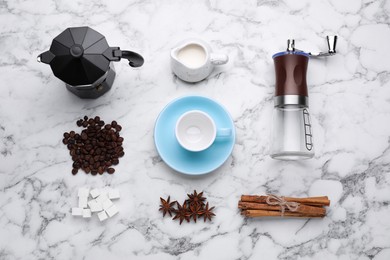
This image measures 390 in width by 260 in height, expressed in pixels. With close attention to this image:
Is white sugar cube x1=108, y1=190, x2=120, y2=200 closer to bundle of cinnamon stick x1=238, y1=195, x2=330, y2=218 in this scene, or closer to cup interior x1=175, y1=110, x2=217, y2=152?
cup interior x1=175, y1=110, x2=217, y2=152

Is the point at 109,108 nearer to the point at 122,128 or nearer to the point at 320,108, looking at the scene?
the point at 122,128

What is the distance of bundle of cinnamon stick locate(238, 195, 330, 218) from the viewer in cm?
137

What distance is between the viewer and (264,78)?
1.44m

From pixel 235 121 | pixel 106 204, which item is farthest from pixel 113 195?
pixel 235 121

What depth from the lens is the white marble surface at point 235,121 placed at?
140 centimetres

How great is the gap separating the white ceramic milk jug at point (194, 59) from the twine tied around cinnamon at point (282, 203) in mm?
411

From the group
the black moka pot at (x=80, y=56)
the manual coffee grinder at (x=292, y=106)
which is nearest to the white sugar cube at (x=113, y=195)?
the black moka pot at (x=80, y=56)

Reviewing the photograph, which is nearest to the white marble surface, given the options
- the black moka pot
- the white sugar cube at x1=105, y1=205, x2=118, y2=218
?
the white sugar cube at x1=105, y1=205, x2=118, y2=218

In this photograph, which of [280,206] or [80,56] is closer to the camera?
[80,56]

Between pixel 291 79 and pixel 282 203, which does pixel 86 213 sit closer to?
pixel 282 203

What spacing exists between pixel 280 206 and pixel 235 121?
11.2 inches

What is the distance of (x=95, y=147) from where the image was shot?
1404 millimetres

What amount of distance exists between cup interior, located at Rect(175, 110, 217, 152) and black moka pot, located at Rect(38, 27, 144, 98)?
0.23 metres

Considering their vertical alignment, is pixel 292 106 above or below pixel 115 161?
above
